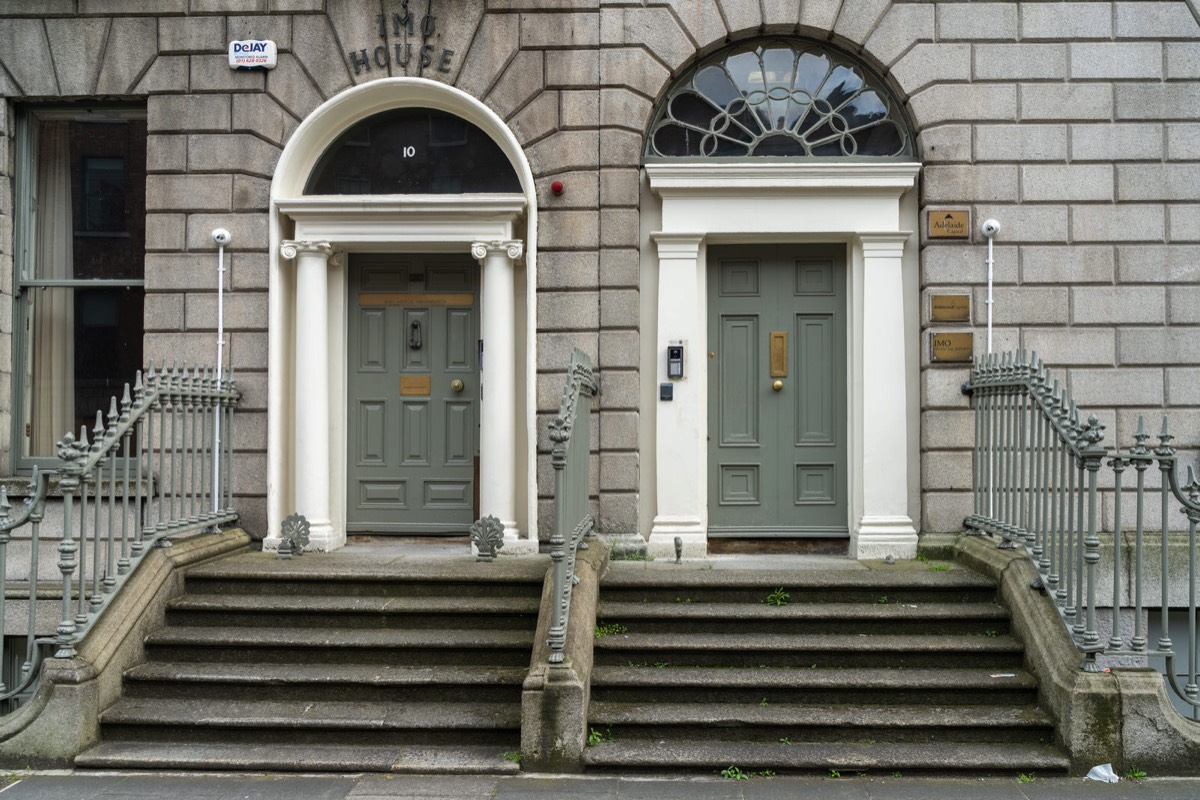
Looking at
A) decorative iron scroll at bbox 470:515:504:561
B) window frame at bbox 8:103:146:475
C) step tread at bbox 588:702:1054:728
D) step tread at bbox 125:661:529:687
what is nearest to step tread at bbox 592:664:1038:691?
step tread at bbox 588:702:1054:728

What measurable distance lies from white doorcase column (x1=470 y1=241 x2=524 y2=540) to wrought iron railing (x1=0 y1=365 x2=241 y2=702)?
201cm

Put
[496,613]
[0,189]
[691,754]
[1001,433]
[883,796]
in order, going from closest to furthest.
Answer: [883,796] < [691,754] < [496,613] < [1001,433] < [0,189]

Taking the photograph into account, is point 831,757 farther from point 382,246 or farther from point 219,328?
point 219,328

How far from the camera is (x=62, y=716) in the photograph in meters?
5.98

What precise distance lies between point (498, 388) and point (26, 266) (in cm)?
424

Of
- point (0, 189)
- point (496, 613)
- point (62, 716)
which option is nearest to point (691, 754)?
point (496, 613)

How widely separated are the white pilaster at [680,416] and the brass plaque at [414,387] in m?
2.00

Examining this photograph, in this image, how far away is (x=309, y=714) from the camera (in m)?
6.21

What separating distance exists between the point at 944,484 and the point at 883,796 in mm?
3466

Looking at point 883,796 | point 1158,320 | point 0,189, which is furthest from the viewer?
point 0,189

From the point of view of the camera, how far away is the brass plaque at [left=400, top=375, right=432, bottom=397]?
356 inches

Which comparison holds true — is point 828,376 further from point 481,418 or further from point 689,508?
point 481,418

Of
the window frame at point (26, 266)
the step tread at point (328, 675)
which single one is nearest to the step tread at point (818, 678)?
the step tread at point (328, 675)

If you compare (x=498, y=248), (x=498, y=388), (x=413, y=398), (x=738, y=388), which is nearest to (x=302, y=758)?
(x=498, y=388)
